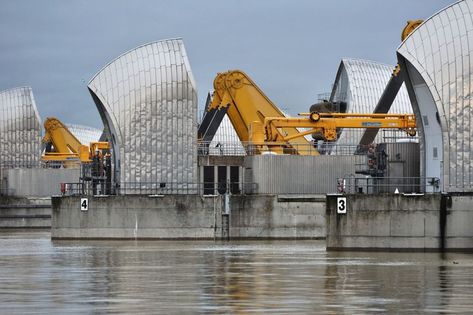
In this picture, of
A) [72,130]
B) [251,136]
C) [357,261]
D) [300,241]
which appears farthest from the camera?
[72,130]

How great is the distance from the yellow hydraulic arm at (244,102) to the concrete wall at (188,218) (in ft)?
54.2

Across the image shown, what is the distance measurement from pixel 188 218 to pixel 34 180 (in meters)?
35.3

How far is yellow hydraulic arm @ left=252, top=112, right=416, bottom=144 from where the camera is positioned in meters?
89.6

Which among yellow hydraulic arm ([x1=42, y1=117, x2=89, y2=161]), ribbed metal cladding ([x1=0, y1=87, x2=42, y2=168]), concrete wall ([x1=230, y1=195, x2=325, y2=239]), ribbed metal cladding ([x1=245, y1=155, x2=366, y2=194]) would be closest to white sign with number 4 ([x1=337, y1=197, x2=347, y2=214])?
concrete wall ([x1=230, y1=195, x2=325, y2=239])

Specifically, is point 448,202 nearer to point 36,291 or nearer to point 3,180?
point 36,291

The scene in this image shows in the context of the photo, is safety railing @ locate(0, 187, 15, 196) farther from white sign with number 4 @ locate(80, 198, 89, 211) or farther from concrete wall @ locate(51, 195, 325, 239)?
white sign with number 4 @ locate(80, 198, 89, 211)

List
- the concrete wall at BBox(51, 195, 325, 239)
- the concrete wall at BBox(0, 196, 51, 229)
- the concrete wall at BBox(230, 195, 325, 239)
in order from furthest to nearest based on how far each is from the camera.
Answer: the concrete wall at BBox(0, 196, 51, 229) < the concrete wall at BBox(230, 195, 325, 239) < the concrete wall at BBox(51, 195, 325, 239)

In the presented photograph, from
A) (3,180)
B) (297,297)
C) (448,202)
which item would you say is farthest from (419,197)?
(3,180)

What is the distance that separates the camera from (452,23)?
64562 millimetres

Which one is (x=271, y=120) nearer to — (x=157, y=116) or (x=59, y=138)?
(x=157, y=116)

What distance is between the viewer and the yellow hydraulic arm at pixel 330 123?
89625 millimetres

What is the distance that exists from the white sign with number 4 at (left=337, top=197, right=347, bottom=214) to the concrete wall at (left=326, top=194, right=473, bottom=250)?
0.14 meters

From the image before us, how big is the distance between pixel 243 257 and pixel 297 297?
2154cm

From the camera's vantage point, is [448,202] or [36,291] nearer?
[36,291]
